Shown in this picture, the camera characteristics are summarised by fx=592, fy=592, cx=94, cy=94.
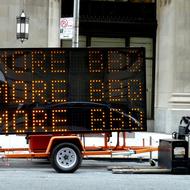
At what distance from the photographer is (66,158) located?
1302cm

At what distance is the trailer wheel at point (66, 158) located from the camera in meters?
12.9

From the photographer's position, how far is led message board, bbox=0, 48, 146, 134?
1335 centimetres

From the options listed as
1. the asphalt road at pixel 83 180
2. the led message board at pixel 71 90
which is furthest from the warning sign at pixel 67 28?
the asphalt road at pixel 83 180

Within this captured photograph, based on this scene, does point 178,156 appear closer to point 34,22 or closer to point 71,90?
point 71,90

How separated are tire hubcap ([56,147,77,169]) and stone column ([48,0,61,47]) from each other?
11.2 m

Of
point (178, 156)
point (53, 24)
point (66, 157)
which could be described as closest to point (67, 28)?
point (66, 157)

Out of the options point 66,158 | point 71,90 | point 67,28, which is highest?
point 67,28

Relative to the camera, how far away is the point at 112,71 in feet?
44.8

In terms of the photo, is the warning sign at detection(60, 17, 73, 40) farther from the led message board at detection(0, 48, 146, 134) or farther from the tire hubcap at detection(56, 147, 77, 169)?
the tire hubcap at detection(56, 147, 77, 169)

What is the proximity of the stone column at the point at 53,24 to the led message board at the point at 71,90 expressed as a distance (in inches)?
404

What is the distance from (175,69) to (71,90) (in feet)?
37.1

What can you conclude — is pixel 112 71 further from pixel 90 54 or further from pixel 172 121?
pixel 172 121

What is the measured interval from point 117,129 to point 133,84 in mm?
1114

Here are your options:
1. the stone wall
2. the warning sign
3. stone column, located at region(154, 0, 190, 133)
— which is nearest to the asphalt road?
the warning sign
